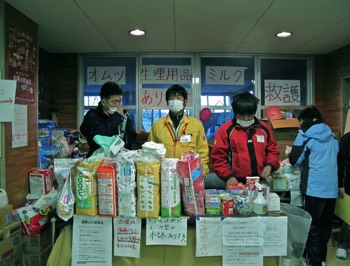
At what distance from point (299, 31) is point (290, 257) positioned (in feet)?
9.06

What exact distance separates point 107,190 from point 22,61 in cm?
207

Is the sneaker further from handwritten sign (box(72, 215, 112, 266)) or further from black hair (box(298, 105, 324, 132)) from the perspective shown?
handwritten sign (box(72, 215, 112, 266))

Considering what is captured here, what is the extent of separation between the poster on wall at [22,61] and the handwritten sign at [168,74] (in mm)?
1817

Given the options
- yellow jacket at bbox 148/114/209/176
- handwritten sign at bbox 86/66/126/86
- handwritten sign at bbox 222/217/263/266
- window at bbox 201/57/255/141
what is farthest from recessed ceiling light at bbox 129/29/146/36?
handwritten sign at bbox 222/217/263/266

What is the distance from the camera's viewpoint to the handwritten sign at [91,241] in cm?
143

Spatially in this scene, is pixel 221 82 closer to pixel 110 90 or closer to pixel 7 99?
pixel 110 90

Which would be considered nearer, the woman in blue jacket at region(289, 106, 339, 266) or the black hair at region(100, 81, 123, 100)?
the black hair at region(100, 81, 123, 100)

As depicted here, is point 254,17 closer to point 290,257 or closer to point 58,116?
point 290,257

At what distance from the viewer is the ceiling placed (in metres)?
2.68

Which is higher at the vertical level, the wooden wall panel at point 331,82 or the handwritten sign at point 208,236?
the wooden wall panel at point 331,82

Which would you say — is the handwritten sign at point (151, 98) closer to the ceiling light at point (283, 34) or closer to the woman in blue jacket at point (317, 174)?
the ceiling light at point (283, 34)

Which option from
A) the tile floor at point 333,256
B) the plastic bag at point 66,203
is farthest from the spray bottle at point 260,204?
the tile floor at point 333,256

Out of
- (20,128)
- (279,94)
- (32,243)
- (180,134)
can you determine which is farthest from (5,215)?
(279,94)

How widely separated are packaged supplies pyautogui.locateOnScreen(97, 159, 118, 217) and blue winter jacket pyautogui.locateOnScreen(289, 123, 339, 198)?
1.87 m
